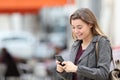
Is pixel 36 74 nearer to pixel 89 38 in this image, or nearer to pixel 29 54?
pixel 29 54

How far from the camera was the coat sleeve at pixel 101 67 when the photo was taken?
396 cm

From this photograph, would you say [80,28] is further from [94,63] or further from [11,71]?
[11,71]

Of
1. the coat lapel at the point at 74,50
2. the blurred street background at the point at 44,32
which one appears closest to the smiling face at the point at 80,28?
the coat lapel at the point at 74,50

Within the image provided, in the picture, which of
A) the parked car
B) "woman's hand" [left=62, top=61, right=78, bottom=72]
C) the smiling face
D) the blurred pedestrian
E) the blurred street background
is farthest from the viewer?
the parked car

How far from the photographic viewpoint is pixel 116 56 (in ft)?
14.6

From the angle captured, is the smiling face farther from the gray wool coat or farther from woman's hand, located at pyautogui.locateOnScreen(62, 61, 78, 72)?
woman's hand, located at pyautogui.locateOnScreen(62, 61, 78, 72)

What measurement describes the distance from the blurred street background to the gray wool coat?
1.26 ft

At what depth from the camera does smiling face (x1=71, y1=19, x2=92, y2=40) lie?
4.09 m

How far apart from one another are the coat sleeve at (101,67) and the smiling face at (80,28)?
16 centimetres

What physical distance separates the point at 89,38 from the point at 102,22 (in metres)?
10.9

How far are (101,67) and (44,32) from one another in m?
36.1

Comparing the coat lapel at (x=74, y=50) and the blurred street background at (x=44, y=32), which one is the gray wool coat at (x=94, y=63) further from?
the blurred street background at (x=44, y=32)

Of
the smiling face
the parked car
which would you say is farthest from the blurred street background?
the smiling face

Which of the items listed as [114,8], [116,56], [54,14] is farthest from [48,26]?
[116,56]
